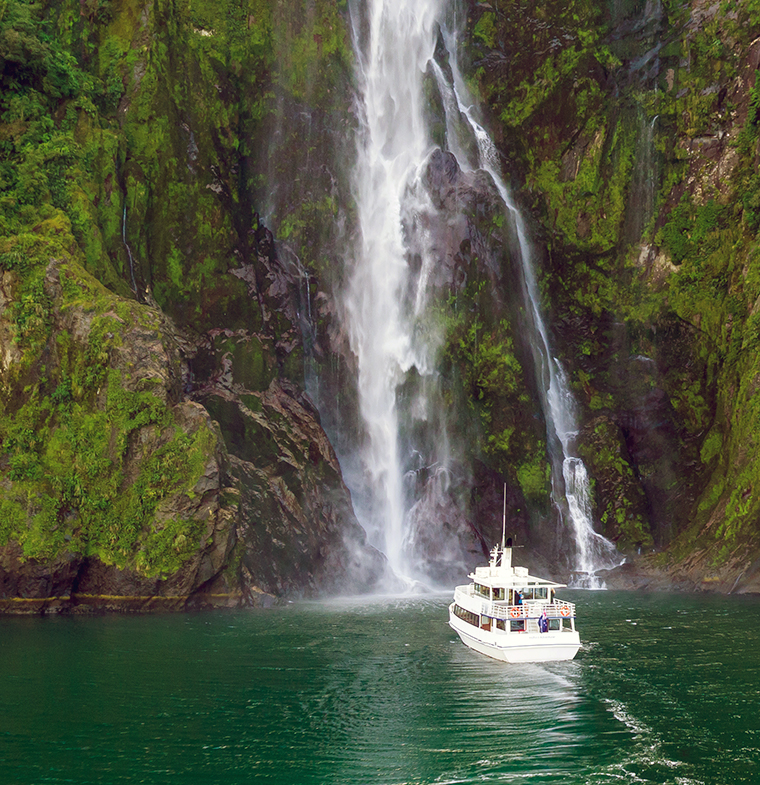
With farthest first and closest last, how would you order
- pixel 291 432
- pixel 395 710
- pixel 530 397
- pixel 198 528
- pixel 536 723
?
pixel 530 397 → pixel 291 432 → pixel 198 528 → pixel 395 710 → pixel 536 723

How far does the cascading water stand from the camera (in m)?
51.8

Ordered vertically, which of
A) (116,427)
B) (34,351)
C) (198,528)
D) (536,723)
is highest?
(34,351)

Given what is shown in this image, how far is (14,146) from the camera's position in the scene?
147ft

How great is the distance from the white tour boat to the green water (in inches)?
24.3

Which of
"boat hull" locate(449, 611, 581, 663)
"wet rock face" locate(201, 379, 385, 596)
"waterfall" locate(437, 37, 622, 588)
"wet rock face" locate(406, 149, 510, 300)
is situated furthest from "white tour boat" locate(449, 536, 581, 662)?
"wet rock face" locate(406, 149, 510, 300)

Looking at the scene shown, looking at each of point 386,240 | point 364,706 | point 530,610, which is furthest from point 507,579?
point 386,240

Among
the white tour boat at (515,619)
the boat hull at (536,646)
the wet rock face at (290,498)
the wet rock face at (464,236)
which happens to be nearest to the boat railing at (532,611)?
the white tour boat at (515,619)

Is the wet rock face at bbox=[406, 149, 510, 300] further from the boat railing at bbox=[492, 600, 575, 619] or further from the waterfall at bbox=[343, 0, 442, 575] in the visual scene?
the boat railing at bbox=[492, 600, 575, 619]

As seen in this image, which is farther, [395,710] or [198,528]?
[198,528]

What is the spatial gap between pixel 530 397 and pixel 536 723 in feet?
112

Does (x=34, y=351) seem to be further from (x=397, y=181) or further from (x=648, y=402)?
(x=648, y=402)

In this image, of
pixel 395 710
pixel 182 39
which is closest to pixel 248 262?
pixel 182 39

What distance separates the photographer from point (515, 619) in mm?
28406

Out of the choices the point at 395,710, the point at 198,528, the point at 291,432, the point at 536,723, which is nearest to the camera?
the point at 536,723
